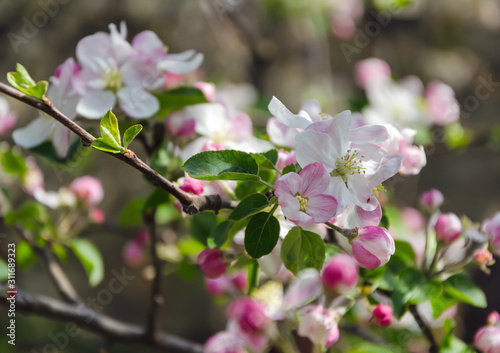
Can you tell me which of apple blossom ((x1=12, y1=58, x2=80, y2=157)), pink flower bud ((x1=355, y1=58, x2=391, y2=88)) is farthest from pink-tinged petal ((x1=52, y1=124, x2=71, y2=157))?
pink flower bud ((x1=355, y1=58, x2=391, y2=88))

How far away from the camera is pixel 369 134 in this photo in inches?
23.0

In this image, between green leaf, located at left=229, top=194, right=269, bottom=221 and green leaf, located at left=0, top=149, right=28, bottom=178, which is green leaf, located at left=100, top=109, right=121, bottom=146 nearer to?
green leaf, located at left=229, top=194, right=269, bottom=221

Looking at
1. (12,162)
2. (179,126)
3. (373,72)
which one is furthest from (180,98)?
(373,72)

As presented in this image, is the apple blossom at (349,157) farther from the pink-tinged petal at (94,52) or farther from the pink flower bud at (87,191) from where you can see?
the pink flower bud at (87,191)

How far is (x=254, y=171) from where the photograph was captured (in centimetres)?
58

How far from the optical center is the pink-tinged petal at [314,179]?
55 centimetres

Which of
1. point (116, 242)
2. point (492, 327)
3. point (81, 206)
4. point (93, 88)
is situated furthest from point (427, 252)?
point (116, 242)

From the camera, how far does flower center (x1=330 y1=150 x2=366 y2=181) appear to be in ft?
1.94

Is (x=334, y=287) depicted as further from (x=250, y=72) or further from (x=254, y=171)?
(x=250, y=72)

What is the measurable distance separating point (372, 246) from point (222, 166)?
0.19 metres

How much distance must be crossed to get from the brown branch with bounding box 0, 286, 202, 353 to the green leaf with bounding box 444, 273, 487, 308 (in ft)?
1.61

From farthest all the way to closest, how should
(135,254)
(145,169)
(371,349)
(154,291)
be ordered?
(135,254) < (154,291) < (371,349) < (145,169)

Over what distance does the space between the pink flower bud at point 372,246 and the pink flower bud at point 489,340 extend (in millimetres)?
251

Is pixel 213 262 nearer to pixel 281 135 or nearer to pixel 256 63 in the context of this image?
pixel 281 135
